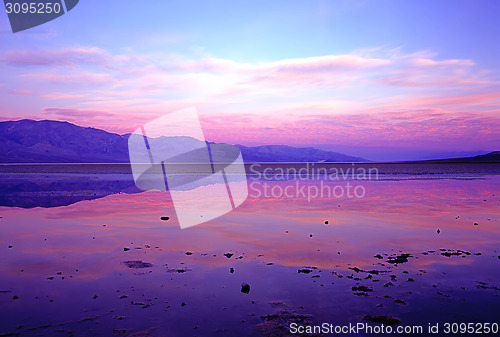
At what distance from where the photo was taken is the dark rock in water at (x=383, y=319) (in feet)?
22.3

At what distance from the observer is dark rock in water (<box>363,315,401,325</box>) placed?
6.79m

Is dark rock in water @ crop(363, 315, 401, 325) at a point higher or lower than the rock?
higher

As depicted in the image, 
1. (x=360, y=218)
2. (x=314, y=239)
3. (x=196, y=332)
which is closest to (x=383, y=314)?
(x=196, y=332)

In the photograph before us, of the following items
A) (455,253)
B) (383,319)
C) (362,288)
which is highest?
(383,319)

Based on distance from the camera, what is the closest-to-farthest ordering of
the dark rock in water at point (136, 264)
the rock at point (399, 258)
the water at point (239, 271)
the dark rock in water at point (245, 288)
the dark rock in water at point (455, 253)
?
the water at point (239, 271) → the dark rock in water at point (245, 288) → the dark rock in water at point (136, 264) → the rock at point (399, 258) → the dark rock in water at point (455, 253)

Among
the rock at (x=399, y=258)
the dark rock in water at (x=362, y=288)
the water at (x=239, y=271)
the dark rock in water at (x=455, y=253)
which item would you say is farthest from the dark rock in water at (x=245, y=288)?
the dark rock in water at (x=455, y=253)

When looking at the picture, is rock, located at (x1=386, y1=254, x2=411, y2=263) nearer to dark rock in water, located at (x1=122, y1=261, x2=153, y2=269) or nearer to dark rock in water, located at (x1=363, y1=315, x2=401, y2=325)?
dark rock in water, located at (x1=363, y1=315, x2=401, y2=325)

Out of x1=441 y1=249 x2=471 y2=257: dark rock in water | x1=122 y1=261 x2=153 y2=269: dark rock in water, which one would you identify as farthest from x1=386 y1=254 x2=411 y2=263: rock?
x1=122 y1=261 x2=153 y2=269: dark rock in water

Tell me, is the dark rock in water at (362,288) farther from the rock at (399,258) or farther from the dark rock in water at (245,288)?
the rock at (399,258)

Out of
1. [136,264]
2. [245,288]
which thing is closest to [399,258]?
[245,288]

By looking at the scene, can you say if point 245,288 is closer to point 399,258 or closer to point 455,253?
point 399,258

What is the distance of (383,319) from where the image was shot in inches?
271

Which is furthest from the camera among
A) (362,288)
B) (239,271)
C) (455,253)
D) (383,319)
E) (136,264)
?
(455,253)

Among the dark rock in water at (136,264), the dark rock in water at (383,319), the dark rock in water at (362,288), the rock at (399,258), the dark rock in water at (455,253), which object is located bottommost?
the dark rock in water at (455,253)
